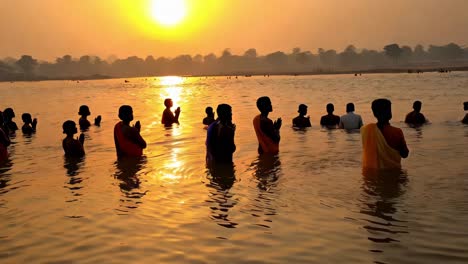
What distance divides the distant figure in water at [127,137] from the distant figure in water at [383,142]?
5815 mm

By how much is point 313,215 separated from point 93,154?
378 inches

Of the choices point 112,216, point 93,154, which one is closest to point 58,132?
point 93,154

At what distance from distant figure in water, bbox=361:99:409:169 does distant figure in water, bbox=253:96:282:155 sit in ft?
9.14

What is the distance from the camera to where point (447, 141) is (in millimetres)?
16281

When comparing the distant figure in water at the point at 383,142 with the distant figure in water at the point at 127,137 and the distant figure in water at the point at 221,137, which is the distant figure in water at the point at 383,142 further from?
the distant figure in water at the point at 127,137

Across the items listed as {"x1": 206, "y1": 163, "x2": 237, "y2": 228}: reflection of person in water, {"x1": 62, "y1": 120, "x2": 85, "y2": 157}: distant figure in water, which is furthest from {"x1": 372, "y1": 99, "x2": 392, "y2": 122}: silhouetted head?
{"x1": 62, "y1": 120, "x2": 85, "y2": 157}: distant figure in water

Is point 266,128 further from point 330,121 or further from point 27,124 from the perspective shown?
point 27,124

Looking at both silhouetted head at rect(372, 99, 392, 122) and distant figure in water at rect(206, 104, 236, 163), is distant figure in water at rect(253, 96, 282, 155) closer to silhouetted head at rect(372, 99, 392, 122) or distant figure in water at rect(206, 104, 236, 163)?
distant figure in water at rect(206, 104, 236, 163)

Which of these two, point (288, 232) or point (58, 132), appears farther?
point (58, 132)

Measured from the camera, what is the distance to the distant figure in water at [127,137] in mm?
12773

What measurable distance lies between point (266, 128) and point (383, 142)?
12.6ft

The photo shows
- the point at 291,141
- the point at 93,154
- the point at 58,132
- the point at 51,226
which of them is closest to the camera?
the point at 51,226

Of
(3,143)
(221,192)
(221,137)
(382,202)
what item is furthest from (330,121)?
(3,143)

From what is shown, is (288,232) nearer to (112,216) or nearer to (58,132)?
(112,216)
